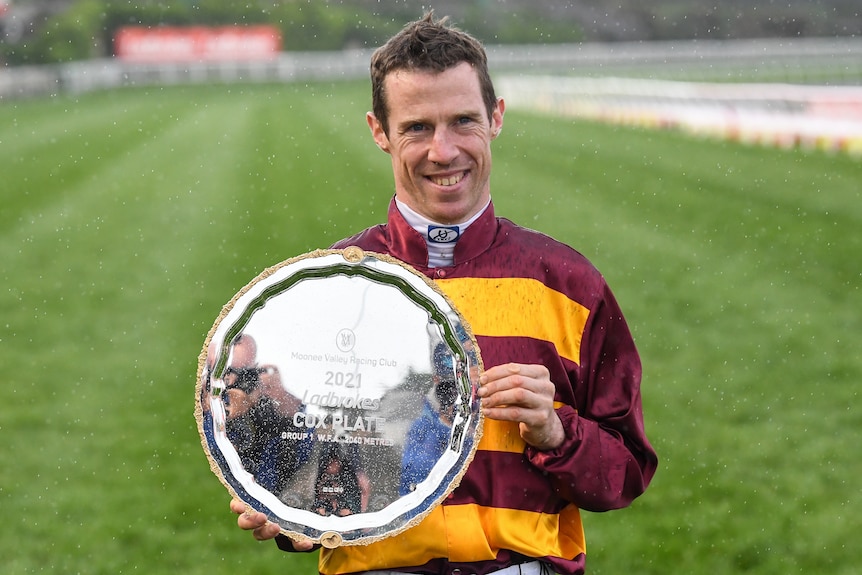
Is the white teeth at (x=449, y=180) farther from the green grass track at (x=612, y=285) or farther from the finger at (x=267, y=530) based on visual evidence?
the green grass track at (x=612, y=285)

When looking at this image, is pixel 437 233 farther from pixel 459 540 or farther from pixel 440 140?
pixel 459 540

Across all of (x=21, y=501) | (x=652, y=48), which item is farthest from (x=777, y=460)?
(x=652, y=48)

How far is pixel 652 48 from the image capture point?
→ 61.3 metres

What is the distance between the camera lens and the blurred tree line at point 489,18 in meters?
70.9

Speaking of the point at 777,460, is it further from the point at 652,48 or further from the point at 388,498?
the point at 652,48

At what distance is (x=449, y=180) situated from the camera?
247cm

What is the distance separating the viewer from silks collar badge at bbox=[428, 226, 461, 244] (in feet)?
8.04

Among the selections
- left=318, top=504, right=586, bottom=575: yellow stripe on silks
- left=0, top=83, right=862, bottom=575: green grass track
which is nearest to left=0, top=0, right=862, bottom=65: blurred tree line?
left=0, top=83, right=862, bottom=575: green grass track

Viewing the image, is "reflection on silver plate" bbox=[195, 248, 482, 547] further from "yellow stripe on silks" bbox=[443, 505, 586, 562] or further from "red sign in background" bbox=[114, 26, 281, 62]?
"red sign in background" bbox=[114, 26, 281, 62]

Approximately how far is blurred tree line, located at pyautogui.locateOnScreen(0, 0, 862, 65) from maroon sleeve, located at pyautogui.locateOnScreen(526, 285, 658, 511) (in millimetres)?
66003

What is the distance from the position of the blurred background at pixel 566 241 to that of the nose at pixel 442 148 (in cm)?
287

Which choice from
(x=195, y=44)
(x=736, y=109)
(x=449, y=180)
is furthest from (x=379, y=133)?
(x=195, y=44)

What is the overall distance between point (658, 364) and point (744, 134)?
42.8ft

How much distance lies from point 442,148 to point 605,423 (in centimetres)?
69
